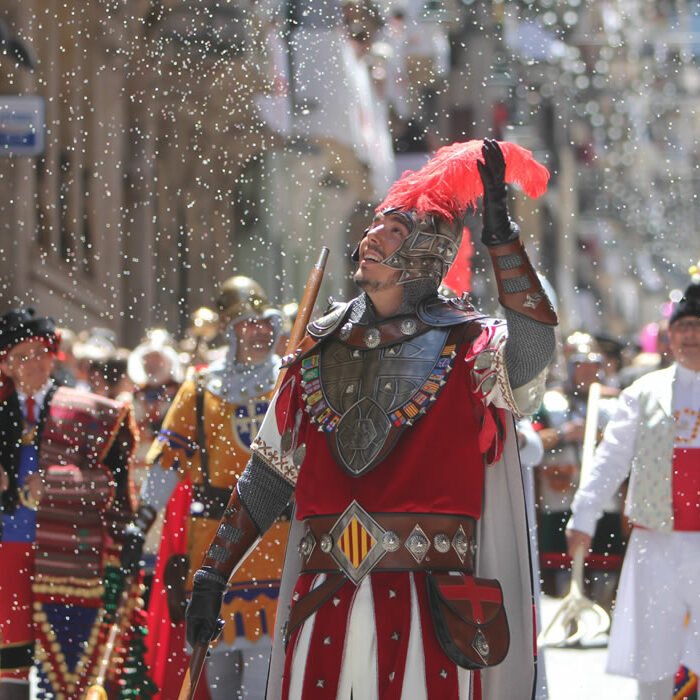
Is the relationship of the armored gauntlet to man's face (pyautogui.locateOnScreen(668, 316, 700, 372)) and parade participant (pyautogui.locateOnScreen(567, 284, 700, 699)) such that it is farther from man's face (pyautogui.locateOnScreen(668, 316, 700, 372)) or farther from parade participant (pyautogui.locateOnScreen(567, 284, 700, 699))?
man's face (pyautogui.locateOnScreen(668, 316, 700, 372))

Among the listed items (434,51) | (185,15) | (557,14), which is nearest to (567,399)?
(185,15)

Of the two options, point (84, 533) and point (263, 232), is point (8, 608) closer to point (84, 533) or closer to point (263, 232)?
point (84, 533)

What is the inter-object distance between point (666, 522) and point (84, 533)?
→ 2.37m

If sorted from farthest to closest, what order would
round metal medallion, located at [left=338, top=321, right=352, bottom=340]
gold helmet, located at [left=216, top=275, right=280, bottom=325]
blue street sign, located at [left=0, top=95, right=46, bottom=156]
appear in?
blue street sign, located at [left=0, top=95, right=46, bottom=156], gold helmet, located at [left=216, top=275, right=280, bottom=325], round metal medallion, located at [left=338, top=321, right=352, bottom=340]

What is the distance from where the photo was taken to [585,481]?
682 centimetres

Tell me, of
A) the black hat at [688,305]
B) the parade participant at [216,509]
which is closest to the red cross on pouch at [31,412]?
the parade participant at [216,509]

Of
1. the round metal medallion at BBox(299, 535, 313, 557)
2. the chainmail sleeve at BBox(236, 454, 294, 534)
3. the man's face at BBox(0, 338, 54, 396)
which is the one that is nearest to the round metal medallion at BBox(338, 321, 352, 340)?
the chainmail sleeve at BBox(236, 454, 294, 534)

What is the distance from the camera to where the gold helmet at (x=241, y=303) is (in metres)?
7.36

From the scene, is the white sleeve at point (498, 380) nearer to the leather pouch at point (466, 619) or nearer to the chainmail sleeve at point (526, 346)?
the chainmail sleeve at point (526, 346)

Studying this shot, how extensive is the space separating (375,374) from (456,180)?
0.55 m

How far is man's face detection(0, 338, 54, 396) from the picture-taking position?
713cm

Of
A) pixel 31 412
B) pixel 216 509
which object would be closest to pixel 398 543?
pixel 216 509

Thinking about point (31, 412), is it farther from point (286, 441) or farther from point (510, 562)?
point (510, 562)

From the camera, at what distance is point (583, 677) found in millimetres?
8625
